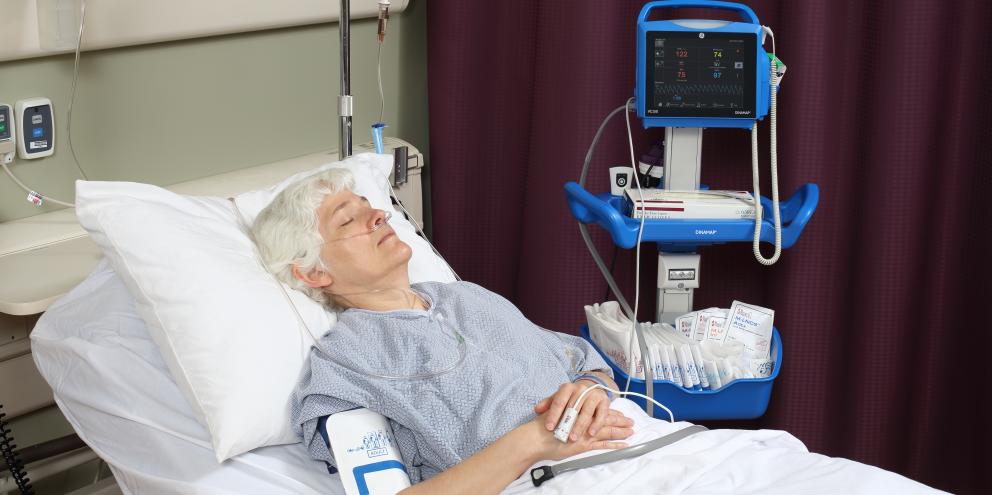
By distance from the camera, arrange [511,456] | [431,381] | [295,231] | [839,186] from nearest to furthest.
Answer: [511,456] < [431,381] < [295,231] < [839,186]

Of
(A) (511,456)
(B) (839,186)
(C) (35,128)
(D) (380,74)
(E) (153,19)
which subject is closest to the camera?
(A) (511,456)

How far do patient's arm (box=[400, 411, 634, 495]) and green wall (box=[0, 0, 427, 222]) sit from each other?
3.36ft

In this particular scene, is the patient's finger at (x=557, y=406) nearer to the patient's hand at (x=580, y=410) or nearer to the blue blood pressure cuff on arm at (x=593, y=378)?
the patient's hand at (x=580, y=410)

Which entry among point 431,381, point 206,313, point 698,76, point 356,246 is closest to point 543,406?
point 431,381

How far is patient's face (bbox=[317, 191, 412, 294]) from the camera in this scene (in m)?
1.72

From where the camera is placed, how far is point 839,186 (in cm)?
237

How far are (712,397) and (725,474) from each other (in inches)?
21.4

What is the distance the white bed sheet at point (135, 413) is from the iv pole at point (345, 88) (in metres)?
0.66

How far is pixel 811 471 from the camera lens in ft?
4.95

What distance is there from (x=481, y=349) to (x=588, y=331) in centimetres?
60

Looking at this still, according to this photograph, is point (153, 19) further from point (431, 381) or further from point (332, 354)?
point (431, 381)

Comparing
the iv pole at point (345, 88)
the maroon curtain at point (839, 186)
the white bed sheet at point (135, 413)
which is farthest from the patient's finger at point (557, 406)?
the maroon curtain at point (839, 186)

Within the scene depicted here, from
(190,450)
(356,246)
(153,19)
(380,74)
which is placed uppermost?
(153,19)

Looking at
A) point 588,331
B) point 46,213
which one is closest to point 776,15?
point 588,331
